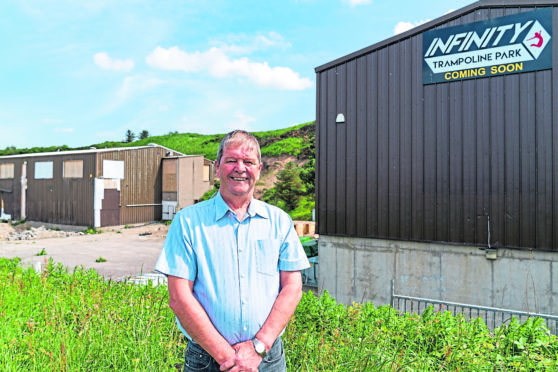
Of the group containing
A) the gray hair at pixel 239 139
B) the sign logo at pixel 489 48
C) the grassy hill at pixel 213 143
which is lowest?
the gray hair at pixel 239 139

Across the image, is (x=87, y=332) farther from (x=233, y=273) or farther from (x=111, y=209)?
(x=111, y=209)

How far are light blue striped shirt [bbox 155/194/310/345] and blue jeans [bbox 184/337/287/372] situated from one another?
0.50ft

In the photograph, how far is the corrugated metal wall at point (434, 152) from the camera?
972 centimetres

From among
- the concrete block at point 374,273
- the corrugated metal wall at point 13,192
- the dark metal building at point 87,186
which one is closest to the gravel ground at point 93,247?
the dark metal building at point 87,186

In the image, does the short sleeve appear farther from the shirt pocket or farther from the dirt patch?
the dirt patch

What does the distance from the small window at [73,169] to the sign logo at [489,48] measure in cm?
2609

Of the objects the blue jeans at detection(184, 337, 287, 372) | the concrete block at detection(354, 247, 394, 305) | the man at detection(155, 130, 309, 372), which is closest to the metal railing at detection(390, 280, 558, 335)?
the concrete block at detection(354, 247, 394, 305)

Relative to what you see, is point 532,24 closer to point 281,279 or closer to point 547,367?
point 547,367

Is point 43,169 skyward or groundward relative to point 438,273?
skyward

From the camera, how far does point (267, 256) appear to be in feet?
9.07

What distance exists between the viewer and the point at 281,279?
2.89 meters

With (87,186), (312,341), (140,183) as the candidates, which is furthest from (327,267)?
(140,183)

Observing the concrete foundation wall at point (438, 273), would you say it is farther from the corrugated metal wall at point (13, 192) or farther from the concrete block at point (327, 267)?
the corrugated metal wall at point (13, 192)

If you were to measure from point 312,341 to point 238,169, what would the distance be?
2807 millimetres
